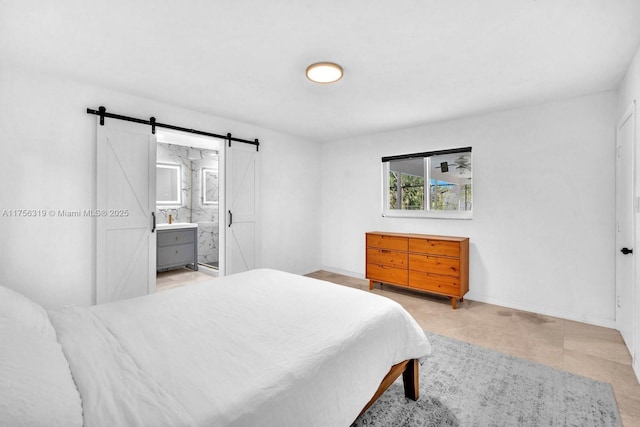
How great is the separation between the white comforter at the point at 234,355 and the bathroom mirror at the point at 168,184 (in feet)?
13.3

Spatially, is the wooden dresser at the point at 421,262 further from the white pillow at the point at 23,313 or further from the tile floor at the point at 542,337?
the white pillow at the point at 23,313

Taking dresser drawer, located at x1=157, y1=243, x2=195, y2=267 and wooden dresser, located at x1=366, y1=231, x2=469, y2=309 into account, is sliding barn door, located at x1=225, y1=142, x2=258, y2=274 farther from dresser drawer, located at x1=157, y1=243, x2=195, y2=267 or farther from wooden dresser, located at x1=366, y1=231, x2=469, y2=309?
wooden dresser, located at x1=366, y1=231, x2=469, y2=309

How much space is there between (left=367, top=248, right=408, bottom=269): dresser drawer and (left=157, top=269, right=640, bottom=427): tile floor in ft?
1.55

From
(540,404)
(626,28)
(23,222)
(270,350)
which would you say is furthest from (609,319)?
(23,222)

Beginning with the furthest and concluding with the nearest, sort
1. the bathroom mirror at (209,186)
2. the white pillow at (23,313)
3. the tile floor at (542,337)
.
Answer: the bathroom mirror at (209,186) → the tile floor at (542,337) → the white pillow at (23,313)

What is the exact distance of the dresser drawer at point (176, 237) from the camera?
202 inches

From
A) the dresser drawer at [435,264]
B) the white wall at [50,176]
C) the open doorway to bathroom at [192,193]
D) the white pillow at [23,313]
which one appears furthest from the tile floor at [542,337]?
the open doorway to bathroom at [192,193]

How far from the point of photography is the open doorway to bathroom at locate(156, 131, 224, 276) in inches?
224

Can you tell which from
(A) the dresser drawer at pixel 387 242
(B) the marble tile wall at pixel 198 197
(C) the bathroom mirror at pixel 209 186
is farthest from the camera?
(C) the bathroom mirror at pixel 209 186

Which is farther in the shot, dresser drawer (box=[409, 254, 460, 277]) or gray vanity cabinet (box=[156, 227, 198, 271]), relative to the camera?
gray vanity cabinet (box=[156, 227, 198, 271])

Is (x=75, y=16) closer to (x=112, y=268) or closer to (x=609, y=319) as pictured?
(x=112, y=268)

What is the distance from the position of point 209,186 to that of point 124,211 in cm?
→ 304

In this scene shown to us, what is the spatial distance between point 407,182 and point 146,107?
149 inches

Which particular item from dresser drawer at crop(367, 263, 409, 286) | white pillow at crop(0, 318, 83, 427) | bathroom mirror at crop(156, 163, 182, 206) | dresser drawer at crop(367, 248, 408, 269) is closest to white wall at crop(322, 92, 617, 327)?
dresser drawer at crop(367, 248, 408, 269)
